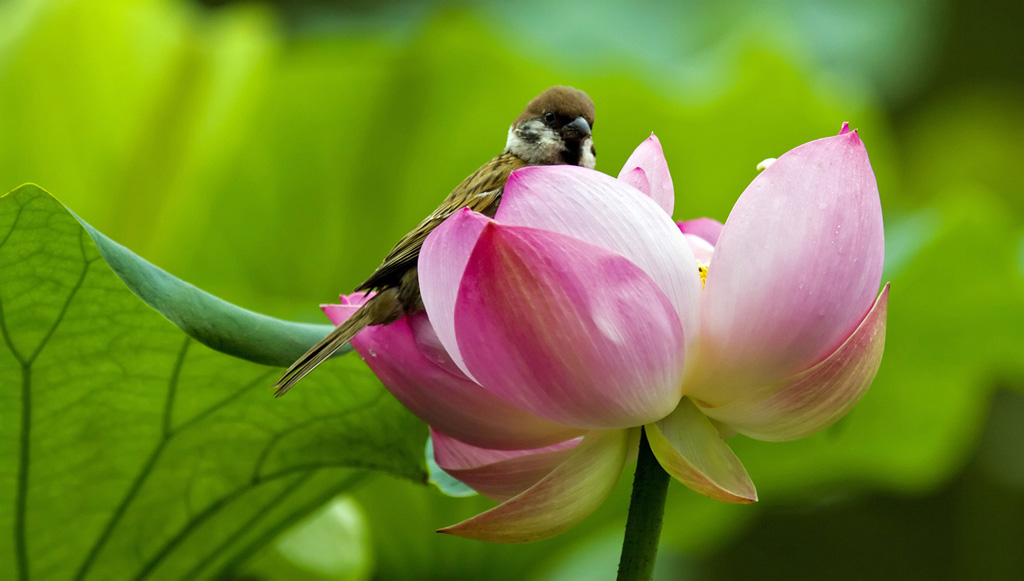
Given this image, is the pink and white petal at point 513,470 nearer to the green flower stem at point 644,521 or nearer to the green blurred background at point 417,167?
the green flower stem at point 644,521

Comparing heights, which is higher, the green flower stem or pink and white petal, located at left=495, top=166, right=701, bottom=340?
pink and white petal, located at left=495, top=166, right=701, bottom=340

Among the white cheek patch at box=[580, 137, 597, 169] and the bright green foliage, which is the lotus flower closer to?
the bright green foliage

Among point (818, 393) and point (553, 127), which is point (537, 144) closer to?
point (553, 127)

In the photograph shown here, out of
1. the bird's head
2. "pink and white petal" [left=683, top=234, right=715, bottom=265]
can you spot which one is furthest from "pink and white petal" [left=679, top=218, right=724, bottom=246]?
the bird's head

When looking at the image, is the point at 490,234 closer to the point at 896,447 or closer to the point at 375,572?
the point at 375,572

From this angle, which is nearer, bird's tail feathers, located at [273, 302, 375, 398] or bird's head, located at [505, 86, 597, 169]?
bird's tail feathers, located at [273, 302, 375, 398]
